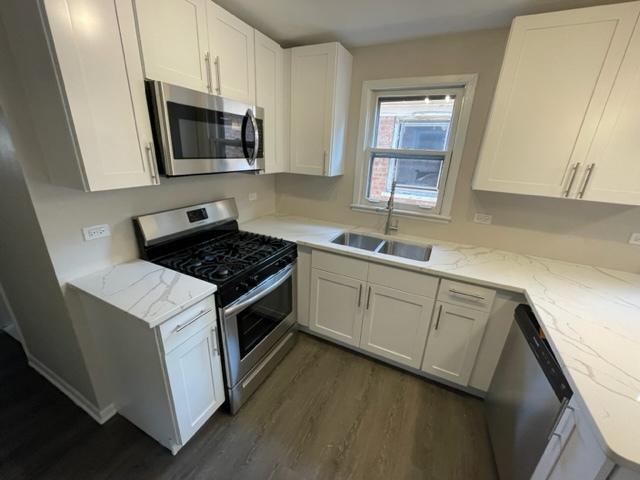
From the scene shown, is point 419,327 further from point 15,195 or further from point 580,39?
point 15,195

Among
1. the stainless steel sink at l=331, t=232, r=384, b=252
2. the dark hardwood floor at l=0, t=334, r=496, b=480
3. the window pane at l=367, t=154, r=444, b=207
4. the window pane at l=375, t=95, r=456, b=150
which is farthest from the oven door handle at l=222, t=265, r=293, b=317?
the window pane at l=375, t=95, r=456, b=150

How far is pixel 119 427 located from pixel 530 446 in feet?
7.01

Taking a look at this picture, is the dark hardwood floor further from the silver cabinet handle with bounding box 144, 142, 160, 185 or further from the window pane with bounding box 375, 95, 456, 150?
the window pane with bounding box 375, 95, 456, 150

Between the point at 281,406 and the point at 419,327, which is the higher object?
the point at 419,327

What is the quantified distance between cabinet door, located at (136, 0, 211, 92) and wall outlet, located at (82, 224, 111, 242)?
839mm

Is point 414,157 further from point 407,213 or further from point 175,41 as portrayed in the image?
point 175,41

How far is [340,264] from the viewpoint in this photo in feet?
6.56

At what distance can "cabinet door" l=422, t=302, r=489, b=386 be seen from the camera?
1.68m

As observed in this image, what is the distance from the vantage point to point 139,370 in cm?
135

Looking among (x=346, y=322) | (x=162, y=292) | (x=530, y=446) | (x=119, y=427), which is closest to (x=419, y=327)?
(x=346, y=322)

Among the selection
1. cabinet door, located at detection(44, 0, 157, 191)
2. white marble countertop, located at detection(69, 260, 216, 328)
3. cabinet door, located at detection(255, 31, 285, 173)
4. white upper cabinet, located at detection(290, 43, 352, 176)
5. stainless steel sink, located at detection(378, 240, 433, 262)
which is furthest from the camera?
stainless steel sink, located at detection(378, 240, 433, 262)

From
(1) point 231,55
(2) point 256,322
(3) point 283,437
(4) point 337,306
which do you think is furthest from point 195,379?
(1) point 231,55

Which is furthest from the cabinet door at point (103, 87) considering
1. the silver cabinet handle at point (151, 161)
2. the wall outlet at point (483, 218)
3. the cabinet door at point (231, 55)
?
the wall outlet at point (483, 218)

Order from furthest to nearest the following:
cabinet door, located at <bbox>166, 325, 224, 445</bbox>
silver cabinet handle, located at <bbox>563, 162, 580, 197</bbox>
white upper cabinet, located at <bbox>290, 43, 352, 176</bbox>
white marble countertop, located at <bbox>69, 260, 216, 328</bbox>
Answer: white upper cabinet, located at <bbox>290, 43, 352, 176</bbox>
silver cabinet handle, located at <bbox>563, 162, 580, 197</bbox>
cabinet door, located at <bbox>166, 325, 224, 445</bbox>
white marble countertop, located at <bbox>69, 260, 216, 328</bbox>
